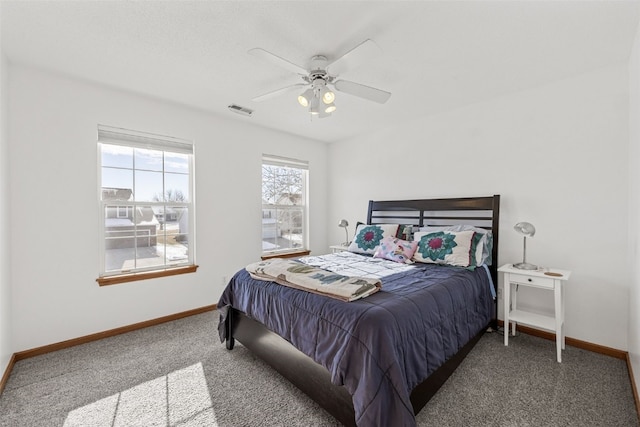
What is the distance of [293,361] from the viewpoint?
1.88 meters

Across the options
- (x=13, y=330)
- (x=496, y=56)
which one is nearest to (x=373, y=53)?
(x=496, y=56)

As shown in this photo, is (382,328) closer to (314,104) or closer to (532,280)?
(314,104)

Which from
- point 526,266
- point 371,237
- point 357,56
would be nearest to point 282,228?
point 371,237

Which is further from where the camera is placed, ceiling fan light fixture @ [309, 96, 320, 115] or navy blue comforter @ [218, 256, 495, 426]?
ceiling fan light fixture @ [309, 96, 320, 115]

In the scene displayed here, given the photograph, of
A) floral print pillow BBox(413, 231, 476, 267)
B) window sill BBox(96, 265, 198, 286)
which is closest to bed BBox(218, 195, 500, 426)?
floral print pillow BBox(413, 231, 476, 267)

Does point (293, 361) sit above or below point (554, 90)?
below

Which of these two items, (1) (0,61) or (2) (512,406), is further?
(1) (0,61)

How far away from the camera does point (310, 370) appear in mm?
1747

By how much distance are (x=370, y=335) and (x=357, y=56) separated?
169 cm

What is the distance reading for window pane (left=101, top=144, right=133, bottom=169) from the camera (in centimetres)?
288

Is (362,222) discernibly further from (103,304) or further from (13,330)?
(13,330)

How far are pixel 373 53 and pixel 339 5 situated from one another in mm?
339

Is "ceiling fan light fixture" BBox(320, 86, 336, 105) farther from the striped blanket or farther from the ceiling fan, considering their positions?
the striped blanket

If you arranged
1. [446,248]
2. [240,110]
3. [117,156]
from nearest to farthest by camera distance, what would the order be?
[446,248]
[117,156]
[240,110]
